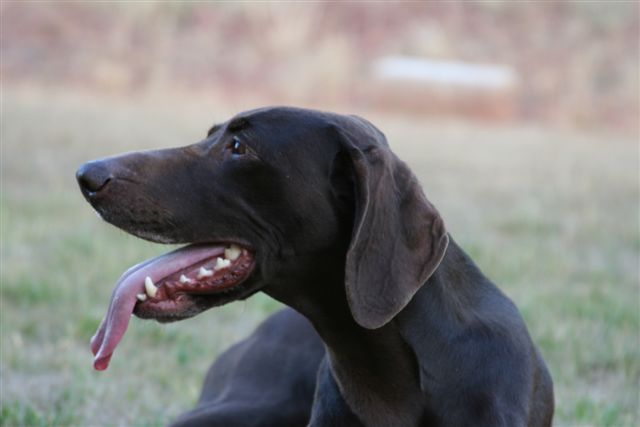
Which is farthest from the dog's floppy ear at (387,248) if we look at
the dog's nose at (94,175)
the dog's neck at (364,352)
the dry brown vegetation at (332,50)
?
the dry brown vegetation at (332,50)

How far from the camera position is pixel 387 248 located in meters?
3.02

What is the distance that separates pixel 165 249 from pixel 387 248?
3.54 metres

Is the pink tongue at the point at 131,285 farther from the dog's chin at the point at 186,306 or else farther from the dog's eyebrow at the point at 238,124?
the dog's eyebrow at the point at 238,124

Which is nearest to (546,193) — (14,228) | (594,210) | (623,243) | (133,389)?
(594,210)

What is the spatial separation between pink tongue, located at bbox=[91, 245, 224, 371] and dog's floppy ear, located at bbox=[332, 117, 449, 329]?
41 cm

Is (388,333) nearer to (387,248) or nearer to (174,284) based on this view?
(387,248)

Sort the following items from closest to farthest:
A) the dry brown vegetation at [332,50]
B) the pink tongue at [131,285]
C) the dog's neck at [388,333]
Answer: the pink tongue at [131,285], the dog's neck at [388,333], the dry brown vegetation at [332,50]

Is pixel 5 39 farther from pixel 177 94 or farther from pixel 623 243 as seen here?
pixel 623 243

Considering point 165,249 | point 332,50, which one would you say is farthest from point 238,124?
point 332,50

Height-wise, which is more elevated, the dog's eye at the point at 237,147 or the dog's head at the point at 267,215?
the dog's eye at the point at 237,147

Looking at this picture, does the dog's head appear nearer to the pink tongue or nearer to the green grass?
the pink tongue

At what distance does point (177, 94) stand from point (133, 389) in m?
11.4

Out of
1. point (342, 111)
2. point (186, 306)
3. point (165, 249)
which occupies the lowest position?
point (342, 111)

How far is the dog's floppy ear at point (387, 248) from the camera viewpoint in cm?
302
